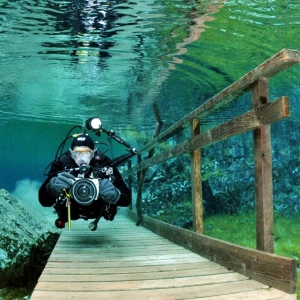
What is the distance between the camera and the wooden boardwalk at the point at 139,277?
297 cm

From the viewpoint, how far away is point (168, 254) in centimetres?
493

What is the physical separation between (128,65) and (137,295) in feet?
26.5

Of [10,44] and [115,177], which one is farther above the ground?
[10,44]

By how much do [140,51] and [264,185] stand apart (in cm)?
668

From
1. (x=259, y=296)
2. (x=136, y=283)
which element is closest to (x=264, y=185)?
(x=259, y=296)

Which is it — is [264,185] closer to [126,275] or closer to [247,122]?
[247,122]

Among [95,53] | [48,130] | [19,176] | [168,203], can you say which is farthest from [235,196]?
[19,176]

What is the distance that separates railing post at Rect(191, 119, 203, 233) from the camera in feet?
17.3

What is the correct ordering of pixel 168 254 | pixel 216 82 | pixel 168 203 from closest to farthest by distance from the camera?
pixel 168 254 < pixel 216 82 < pixel 168 203

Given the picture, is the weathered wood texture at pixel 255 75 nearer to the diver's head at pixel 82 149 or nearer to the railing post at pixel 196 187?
the railing post at pixel 196 187

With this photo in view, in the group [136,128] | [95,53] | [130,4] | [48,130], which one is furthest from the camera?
[48,130]

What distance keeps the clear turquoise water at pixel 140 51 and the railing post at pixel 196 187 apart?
2856mm

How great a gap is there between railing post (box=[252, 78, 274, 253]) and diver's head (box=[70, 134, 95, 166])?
116 inches

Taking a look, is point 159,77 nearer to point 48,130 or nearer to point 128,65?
point 128,65
